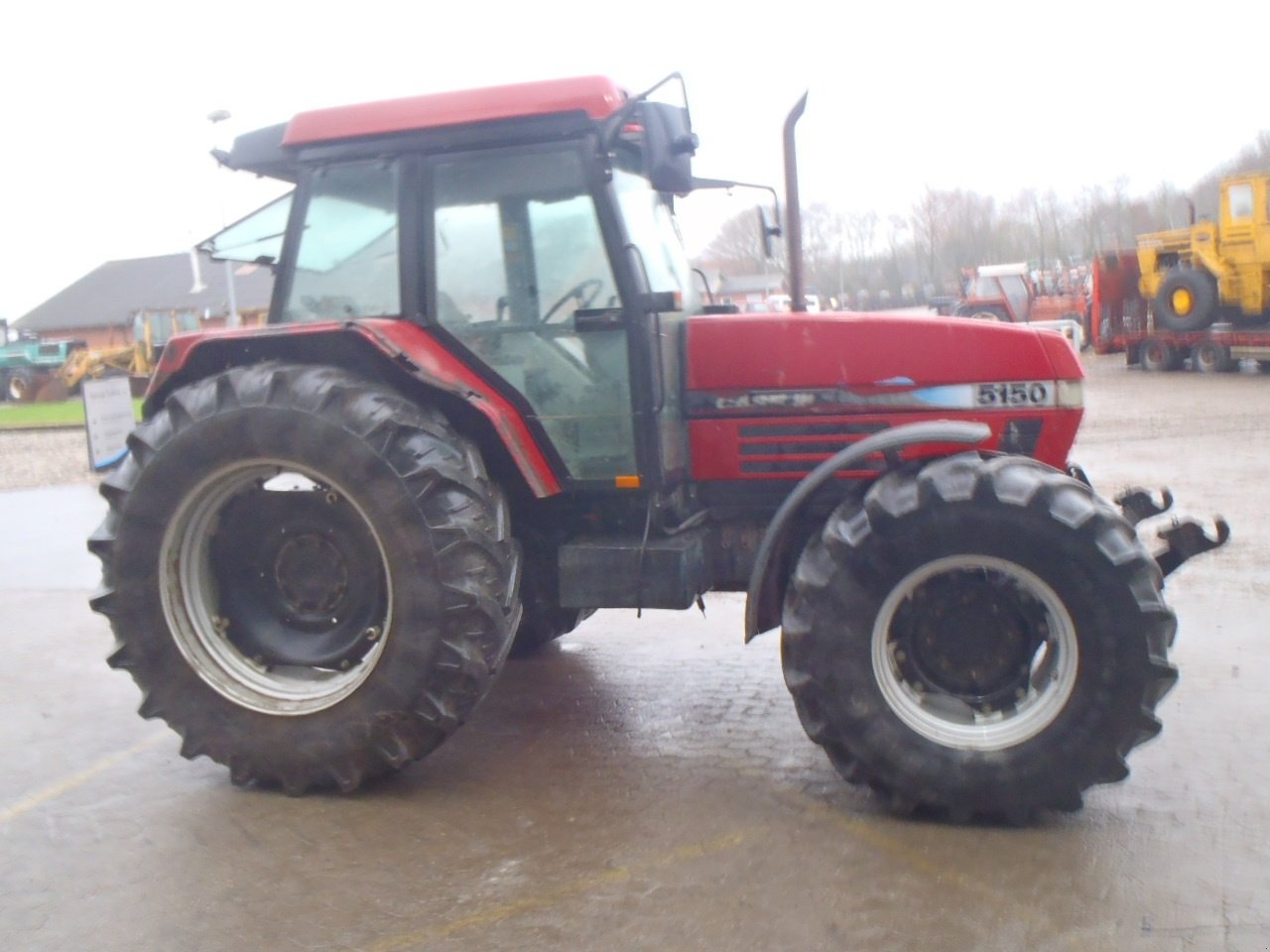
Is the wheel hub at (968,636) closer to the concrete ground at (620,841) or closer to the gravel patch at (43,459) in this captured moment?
the concrete ground at (620,841)

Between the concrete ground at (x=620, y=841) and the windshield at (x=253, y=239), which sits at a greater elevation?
the windshield at (x=253, y=239)

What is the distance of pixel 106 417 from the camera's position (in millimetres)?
15305

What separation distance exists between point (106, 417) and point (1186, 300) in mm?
18848

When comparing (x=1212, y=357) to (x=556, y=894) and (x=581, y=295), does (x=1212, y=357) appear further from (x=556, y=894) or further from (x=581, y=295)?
(x=556, y=894)

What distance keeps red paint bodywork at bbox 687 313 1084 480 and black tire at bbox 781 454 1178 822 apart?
0.56m

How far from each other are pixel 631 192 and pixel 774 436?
110 centimetres

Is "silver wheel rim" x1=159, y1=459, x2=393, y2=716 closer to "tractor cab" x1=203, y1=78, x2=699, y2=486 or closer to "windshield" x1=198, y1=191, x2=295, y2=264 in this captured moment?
"tractor cab" x1=203, y1=78, x2=699, y2=486

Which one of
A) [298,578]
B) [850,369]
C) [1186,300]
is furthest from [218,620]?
[1186,300]

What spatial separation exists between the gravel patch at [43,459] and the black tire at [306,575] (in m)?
11.4

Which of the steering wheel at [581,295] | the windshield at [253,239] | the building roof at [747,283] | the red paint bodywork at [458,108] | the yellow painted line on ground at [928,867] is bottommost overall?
the yellow painted line on ground at [928,867]

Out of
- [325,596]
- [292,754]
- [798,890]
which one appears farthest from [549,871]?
[325,596]

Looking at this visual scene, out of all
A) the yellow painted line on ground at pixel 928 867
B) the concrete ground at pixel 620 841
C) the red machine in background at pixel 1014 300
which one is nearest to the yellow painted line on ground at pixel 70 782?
the concrete ground at pixel 620 841

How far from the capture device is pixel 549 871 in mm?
3686

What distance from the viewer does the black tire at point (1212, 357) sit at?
72.9 feet
